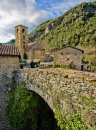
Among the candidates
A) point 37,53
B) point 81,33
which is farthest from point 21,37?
point 81,33

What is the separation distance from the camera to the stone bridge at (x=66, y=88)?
4910mm

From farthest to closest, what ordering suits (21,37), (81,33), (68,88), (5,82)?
(81,33)
(21,37)
(5,82)
(68,88)

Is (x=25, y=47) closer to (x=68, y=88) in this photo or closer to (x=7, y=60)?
(x=7, y=60)

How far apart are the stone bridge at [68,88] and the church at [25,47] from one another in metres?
27.3

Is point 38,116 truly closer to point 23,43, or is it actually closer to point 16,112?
point 16,112

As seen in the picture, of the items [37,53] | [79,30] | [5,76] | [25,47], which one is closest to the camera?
[5,76]

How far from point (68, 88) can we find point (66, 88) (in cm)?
13

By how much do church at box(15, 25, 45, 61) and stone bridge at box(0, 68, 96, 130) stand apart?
2646 cm

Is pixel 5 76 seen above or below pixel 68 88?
below

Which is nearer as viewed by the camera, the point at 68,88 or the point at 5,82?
the point at 68,88

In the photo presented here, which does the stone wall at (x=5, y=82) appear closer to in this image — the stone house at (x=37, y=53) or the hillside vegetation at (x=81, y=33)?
the stone house at (x=37, y=53)

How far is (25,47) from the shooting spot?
4212 cm

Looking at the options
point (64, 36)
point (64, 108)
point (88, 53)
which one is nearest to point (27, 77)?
point (64, 108)

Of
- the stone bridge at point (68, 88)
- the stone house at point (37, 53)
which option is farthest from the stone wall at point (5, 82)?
the stone house at point (37, 53)
